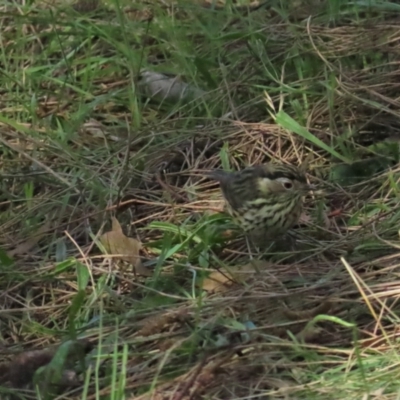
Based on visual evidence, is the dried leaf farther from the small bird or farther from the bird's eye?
the bird's eye

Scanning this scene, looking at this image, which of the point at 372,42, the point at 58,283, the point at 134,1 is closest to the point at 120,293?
the point at 58,283

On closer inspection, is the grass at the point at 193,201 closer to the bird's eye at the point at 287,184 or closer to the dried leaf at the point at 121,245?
the dried leaf at the point at 121,245

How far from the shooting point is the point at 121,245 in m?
3.83

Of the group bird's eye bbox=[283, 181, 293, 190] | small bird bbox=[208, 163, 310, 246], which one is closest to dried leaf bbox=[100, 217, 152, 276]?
small bird bbox=[208, 163, 310, 246]

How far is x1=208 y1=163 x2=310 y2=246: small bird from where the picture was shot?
3.80 m

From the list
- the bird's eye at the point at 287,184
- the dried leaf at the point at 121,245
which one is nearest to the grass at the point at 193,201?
the dried leaf at the point at 121,245

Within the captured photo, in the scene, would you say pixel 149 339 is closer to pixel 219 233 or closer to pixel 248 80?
pixel 219 233

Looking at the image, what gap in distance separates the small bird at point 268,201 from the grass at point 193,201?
Result: 0.10 metres

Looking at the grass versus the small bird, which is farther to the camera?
the small bird

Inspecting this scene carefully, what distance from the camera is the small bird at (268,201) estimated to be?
3.80 meters

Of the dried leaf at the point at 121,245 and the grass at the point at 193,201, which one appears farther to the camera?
the dried leaf at the point at 121,245

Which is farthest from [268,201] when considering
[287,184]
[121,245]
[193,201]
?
[121,245]

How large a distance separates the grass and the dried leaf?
3cm

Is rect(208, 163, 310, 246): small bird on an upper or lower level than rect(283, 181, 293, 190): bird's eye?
lower
